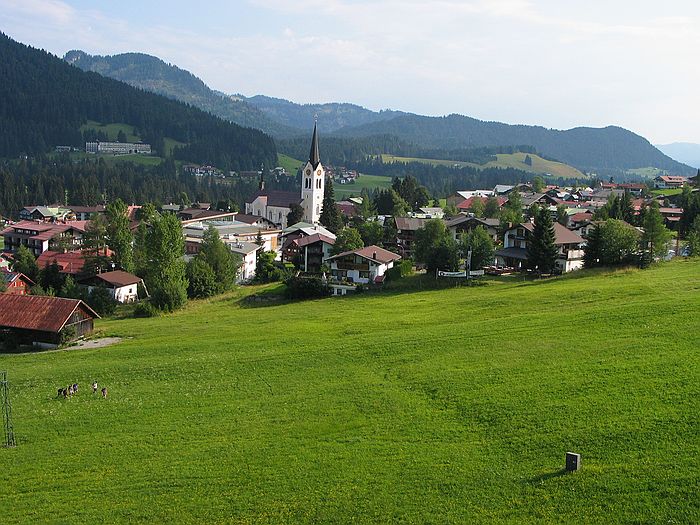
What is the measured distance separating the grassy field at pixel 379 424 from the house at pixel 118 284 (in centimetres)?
1659

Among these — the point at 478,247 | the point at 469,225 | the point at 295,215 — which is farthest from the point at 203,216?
the point at 478,247

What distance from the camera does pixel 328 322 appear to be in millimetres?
40594

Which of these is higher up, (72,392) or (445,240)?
(445,240)

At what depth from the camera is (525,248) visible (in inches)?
2446

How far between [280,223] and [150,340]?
234 feet

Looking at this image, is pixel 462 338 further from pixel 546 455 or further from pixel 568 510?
pixel 568 510

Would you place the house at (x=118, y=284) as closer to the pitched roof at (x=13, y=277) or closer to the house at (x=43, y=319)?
the pitched roof at (x=13, y=277)

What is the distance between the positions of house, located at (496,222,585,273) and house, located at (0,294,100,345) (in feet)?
119

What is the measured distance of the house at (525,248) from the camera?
5591 cm

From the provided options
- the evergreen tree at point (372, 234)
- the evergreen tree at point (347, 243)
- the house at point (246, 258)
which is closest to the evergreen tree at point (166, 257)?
the house at point (246, 258)

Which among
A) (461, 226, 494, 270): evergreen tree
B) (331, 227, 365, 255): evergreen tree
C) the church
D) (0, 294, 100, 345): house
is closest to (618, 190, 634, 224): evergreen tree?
(461, 226, 494, 270): evergreen tree

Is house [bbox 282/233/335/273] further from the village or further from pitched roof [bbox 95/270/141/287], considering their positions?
pitched roof [bbox 95/270/141/287]

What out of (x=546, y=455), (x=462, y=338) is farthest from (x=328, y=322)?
(x=546, y=455)

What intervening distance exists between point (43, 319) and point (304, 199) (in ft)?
213
